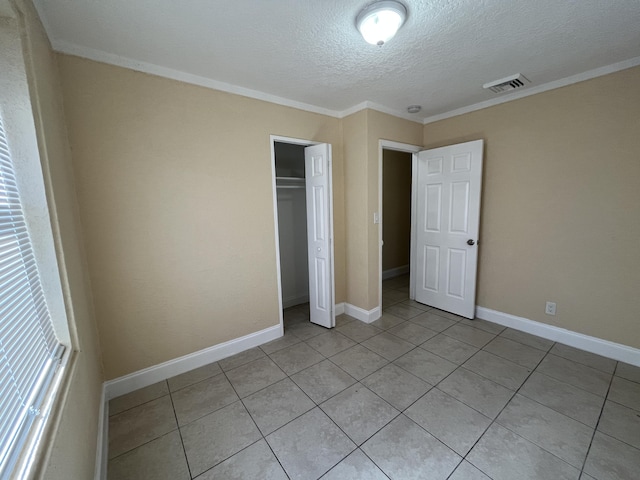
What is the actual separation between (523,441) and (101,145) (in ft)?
11.0

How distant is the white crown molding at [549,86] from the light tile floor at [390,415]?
2453 millimetres

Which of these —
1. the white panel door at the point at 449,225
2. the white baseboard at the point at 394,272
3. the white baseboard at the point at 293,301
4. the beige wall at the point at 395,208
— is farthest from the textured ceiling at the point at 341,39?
the white baseboard at the point at 394,272

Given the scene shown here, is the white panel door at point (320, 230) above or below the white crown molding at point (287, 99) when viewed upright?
below

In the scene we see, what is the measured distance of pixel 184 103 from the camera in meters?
2.11

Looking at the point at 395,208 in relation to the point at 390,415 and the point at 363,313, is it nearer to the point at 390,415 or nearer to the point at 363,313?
the point at 363,313

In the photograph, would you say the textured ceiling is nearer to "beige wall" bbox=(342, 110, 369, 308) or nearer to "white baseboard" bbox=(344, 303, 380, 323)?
"beige wall" bbox=(342, 110, 369, 308)

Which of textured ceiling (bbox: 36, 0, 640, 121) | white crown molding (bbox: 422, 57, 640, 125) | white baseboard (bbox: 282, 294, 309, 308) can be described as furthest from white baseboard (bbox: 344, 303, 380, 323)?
white crown molding (bbox: 422, 57, 640, 125)

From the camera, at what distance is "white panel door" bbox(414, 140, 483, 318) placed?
296cm

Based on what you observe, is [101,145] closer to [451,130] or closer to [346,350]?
[346,350]

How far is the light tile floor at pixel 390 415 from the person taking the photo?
4.73ft

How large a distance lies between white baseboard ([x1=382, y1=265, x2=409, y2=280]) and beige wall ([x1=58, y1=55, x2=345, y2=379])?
2.71 meters

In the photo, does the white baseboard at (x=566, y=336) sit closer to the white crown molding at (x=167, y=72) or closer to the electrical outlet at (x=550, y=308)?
the electrical outlet at (x=550, y=308)

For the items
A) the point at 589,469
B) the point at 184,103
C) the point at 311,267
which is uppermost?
the point at 184,103

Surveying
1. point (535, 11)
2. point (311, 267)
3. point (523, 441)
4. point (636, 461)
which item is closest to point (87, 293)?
point (311, 267)
